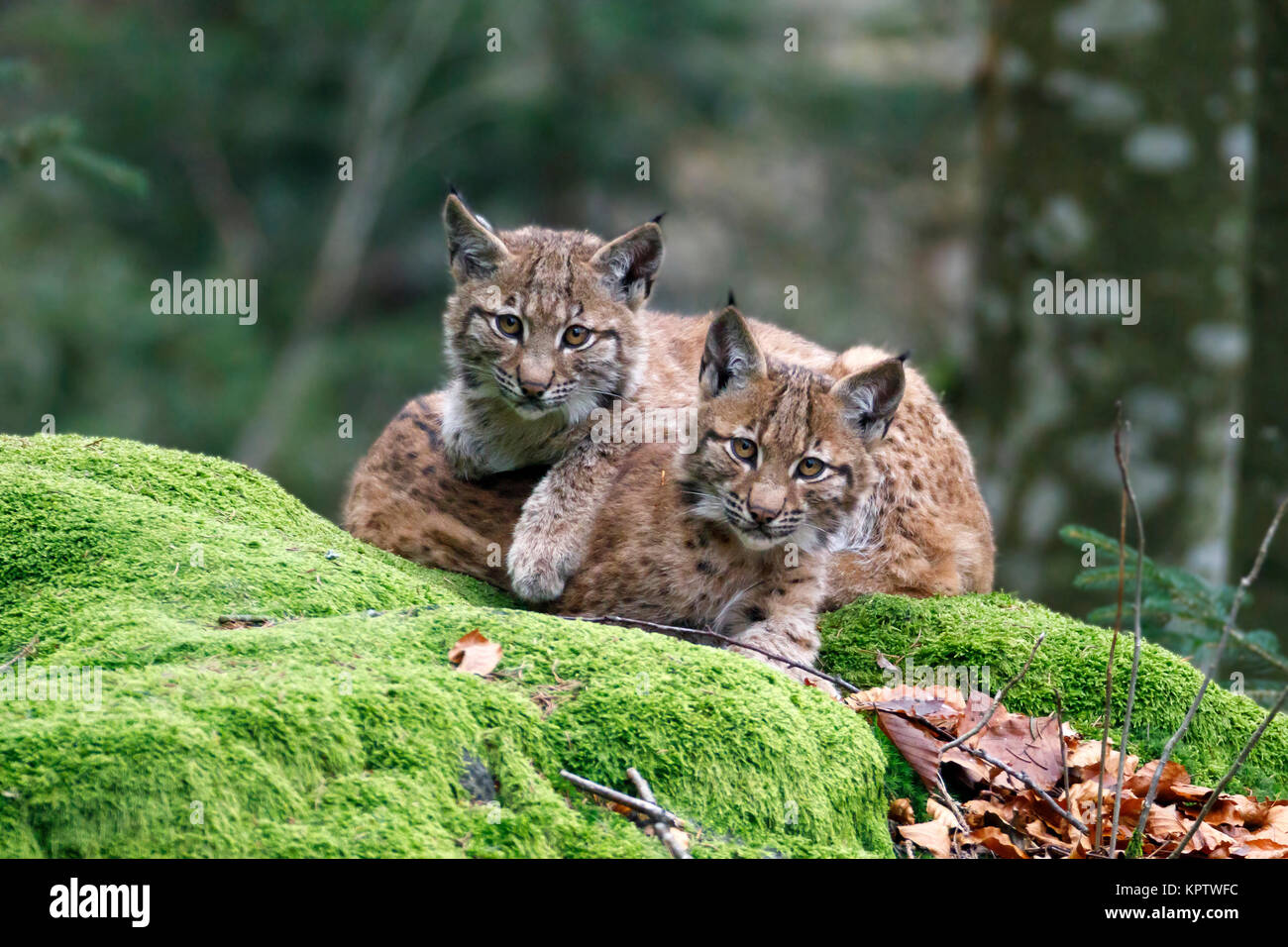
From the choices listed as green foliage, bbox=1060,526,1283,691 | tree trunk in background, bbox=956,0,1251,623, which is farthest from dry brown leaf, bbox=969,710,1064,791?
tree trunk in background, bbox=956,0,1251,623

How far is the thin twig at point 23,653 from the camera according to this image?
3.77m

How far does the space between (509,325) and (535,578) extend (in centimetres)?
129

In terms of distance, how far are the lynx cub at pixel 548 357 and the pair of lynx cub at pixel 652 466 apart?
1 centimetres

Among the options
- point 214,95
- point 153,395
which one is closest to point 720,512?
point 153,395

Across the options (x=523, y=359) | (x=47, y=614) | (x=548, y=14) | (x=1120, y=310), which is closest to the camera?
(x=47, y=614)

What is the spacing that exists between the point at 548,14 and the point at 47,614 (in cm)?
1530

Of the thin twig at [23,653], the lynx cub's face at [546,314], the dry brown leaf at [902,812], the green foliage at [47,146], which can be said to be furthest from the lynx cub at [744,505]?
the green foliage at [47,146]

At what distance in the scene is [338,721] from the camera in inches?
127

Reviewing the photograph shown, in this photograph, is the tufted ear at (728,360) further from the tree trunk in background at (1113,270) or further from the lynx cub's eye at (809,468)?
the tree trunk in background at (1113,270)

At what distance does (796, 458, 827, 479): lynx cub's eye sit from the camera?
16.6 feet

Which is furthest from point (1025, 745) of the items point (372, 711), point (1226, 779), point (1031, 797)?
point (372, 711)

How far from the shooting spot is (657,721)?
3.59 meters
